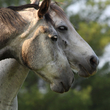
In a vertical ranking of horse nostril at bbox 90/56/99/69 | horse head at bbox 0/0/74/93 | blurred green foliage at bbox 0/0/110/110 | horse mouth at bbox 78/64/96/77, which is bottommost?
blurred green foliage at bbox 0/0/110/110

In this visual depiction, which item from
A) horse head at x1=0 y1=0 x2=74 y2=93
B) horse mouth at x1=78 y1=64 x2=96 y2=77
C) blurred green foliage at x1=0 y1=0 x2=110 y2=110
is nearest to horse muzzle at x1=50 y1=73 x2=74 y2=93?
horse head at x1=0 y1=0 x2=74 y2=93

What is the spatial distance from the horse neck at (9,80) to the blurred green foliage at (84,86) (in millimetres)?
6232

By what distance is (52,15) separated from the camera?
67.7 inches

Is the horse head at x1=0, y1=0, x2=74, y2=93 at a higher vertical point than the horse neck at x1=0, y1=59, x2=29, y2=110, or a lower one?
higher

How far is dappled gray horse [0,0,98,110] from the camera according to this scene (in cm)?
166

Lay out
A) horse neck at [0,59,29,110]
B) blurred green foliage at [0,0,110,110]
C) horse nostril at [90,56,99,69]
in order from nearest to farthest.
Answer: horse nostril at [90,56,99,69] < horse neck at [0,59,29,110] < blurred green foliage at [0,0,110,110]

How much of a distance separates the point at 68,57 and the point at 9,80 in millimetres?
476

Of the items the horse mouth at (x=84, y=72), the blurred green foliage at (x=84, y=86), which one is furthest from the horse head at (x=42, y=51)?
the blurred green foliage at (x=84, y=86)

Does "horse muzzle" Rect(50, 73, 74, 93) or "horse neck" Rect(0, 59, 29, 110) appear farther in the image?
"horse neck" Rect(0, 59, 29, 110)

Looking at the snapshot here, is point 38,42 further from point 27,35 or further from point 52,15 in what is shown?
point 52,15

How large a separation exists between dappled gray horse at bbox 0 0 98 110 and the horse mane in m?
0.26

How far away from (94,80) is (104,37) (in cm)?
197

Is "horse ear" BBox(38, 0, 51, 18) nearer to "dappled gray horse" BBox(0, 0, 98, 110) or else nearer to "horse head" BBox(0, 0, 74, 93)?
"horse head" BBox(0, 0, 74, 93)

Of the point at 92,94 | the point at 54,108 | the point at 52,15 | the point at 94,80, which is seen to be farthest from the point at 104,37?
the point at 52,15
